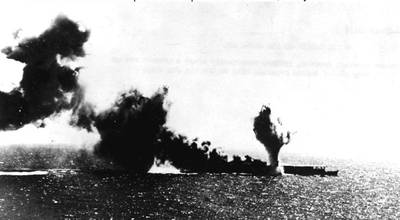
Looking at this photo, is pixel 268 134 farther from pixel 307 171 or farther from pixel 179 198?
pixel 179 198

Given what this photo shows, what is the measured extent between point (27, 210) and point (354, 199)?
209 ft

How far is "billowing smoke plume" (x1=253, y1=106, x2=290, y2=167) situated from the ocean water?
11501 mm

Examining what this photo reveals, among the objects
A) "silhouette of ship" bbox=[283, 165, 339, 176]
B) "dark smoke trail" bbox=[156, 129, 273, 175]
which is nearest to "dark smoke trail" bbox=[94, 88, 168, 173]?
"dark smoke trail" bbox=[156, 129, 273, 175]

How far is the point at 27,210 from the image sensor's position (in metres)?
71.4

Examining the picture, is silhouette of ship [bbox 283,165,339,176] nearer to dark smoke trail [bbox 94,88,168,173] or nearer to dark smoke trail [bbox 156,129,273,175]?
dark smoke trail [bbox 156,129,273,175]

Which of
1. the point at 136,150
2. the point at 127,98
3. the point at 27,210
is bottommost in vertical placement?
the point at 27,210

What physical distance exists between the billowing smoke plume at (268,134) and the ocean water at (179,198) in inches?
453

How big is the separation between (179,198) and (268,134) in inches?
2115

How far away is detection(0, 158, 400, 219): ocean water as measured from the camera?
73188 millimetres

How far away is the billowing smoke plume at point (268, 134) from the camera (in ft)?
447

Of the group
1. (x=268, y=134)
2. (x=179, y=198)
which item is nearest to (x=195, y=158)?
(x=268, y=134)

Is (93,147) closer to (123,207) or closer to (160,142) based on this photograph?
(160,142)

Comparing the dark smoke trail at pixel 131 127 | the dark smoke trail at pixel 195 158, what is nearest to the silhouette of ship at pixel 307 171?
the dark smoke trail at pixel 195 158

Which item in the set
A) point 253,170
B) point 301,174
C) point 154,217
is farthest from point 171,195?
point 301,174
